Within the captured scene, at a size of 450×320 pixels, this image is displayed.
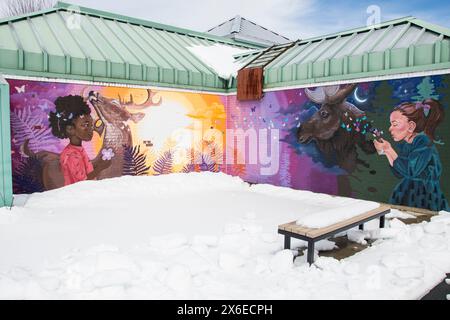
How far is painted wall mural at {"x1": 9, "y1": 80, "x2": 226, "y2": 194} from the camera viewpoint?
9.08 metres

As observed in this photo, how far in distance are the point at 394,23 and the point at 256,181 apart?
5955mm

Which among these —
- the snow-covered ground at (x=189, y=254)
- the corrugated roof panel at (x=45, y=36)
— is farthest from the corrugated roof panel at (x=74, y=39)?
the snow-covered ground at (x=189, y=254)

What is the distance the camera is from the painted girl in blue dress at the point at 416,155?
26.2ft

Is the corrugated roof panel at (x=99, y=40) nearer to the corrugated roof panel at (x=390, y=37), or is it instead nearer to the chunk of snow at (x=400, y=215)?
the corrugated roof panel at (x=390, y=37)

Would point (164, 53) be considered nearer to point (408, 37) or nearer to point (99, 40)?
point (99, 40)

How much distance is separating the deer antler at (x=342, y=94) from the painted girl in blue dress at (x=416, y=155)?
4.12ft

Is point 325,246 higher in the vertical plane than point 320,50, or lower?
lower

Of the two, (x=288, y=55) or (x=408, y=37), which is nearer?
(x=408, y=37)

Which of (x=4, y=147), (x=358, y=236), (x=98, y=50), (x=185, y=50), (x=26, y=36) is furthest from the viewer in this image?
(x=185, y=50)

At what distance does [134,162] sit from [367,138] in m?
6.47

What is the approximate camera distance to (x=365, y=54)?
29.5 ft

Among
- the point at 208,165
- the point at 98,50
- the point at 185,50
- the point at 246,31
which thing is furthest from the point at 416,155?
the point at 246,31

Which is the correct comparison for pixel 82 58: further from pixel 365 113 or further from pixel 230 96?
pixel 365 113
